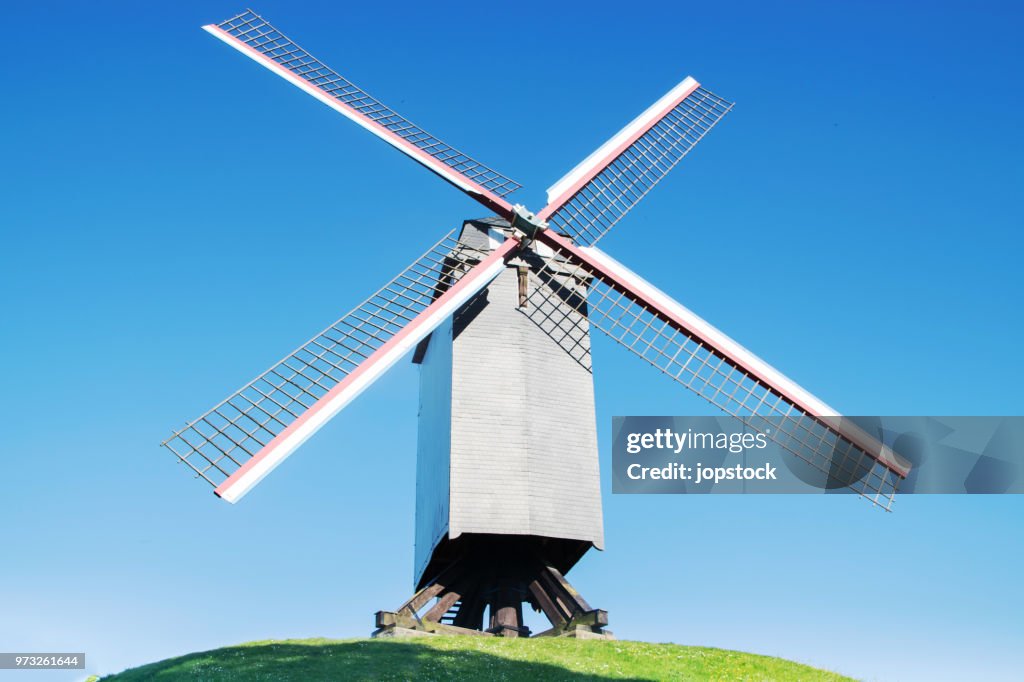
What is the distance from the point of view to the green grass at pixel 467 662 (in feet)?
51.4

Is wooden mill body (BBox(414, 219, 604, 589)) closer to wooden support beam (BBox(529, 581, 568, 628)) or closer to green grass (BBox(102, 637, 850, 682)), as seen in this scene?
wooden support beam (BBox(529, 581, 568, 628))

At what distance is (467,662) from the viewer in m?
16.5

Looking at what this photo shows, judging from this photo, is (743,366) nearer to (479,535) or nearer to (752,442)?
(752,442)

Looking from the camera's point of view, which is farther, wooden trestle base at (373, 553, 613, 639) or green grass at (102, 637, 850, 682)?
wooden trestle base at (373, 553, 613, 639)

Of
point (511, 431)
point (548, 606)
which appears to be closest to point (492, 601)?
point (548, 606)

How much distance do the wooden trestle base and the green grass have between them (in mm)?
833

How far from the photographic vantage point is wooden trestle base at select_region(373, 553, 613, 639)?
19.1 meters

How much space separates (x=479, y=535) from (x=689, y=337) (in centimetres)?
574

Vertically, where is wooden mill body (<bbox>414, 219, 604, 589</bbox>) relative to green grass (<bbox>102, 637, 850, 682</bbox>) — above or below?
above

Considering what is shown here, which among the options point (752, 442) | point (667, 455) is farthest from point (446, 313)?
point (752, 442)

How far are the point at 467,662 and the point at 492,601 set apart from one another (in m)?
4.23

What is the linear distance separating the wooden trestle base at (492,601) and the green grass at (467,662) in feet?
2.73

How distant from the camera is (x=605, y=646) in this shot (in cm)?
1775

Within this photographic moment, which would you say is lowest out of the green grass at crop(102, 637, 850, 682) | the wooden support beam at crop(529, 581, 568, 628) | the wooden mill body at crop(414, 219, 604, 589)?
the green grass at crop(102, 637, 850, 682)
